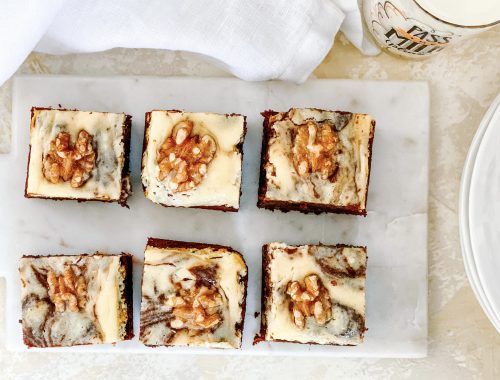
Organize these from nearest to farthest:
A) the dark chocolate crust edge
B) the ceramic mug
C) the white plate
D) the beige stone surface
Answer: the ceramic mug, the white plate, the dark chocolate crust edge, the beige stone surface

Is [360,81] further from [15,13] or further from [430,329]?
[15,13]

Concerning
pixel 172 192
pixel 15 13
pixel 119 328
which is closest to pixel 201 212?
pixel 172 192

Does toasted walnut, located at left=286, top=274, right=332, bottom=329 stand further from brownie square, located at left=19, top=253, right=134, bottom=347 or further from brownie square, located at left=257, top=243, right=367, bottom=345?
brownie square, located at left=19, top=253, right=134, bottom=347

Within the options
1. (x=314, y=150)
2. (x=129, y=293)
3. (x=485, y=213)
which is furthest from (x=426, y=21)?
(x=129, y=293)

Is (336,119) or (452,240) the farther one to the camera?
(452,240)

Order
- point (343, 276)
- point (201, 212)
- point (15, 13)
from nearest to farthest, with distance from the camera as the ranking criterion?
1. point (15, 13)
2. point (343, 276)
3. point (201, 212)

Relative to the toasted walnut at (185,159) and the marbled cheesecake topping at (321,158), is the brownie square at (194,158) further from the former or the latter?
the marbled cheesecake topping at (321,158)

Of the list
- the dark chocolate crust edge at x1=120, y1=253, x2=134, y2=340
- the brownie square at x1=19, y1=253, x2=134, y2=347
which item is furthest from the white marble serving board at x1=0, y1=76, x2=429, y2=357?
the brownie square at x1=19, y1=253, x2=134, y2=347
